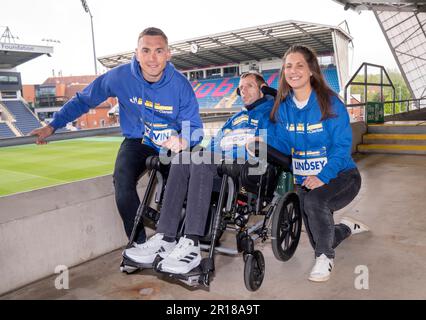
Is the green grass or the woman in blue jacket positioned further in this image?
the green grass

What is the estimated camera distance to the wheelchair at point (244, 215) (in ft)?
6.34

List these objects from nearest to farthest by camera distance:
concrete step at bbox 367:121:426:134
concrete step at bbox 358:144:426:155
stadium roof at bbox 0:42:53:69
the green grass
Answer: the green grass, concrete step at bbox 358:144:426:155, concrete step at bbox 367:121:426:134, stadium roof at bbox 0:42:53:69

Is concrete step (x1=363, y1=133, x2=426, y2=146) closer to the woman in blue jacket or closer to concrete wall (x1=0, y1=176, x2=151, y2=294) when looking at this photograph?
the woman in blue jacket

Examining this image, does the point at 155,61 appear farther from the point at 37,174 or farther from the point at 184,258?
the point at 37,174

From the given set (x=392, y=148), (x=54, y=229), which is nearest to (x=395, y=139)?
(x=392, y=148)

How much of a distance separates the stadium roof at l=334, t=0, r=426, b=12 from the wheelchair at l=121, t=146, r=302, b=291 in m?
9.96

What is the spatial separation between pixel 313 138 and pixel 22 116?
909 inches

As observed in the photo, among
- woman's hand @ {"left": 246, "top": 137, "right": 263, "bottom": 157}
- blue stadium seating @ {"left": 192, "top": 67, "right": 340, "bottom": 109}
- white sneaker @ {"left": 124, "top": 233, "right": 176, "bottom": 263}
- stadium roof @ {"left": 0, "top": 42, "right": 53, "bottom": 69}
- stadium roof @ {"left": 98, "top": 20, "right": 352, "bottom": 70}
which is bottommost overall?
white sneaker @ {"left": 124, "top": 233, "right": 176, "bottom": 263}

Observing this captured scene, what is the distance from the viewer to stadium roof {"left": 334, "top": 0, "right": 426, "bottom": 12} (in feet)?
35.3

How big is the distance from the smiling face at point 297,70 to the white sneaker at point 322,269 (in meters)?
1.06

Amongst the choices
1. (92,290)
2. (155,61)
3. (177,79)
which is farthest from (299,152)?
(92,290)

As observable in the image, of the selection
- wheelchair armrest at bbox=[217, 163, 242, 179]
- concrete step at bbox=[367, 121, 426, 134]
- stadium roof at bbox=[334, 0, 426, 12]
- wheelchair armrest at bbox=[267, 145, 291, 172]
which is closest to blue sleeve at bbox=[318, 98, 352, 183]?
wheelchair armrest at bbox=[267, 145, 291, 172]

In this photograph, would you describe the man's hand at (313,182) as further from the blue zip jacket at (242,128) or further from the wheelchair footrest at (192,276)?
the wheelchair footrest at (192,276)

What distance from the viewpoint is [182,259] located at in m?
1.86
